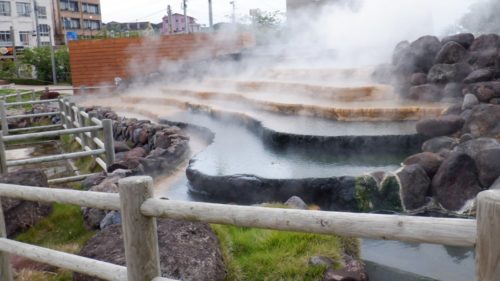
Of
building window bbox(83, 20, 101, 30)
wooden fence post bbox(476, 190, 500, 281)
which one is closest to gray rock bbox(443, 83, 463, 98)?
wooden fence post bbox(476, 190, 500, 281)

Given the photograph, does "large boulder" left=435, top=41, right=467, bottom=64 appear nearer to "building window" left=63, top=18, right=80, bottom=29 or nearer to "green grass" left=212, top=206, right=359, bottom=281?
"green grass" left=212, top=206, right=359, bottom=281

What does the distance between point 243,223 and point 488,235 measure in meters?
0.90

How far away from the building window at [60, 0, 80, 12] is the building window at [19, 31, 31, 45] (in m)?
8.82

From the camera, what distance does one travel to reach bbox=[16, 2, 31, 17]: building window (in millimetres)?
48375

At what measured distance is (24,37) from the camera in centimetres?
4972

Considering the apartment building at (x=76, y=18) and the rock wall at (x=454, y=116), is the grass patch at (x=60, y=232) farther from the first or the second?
the apartment building at (x=76, y=18)

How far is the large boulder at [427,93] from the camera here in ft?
27.9

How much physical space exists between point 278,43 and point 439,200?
14.2 metres

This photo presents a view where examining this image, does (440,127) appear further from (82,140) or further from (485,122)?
(82,140)

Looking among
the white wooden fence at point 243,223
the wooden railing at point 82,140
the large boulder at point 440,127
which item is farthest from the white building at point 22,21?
the white wooden fence at point 243,223

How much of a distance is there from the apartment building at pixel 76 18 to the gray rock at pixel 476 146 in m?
54.7

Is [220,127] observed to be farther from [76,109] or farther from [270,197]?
[270,197]

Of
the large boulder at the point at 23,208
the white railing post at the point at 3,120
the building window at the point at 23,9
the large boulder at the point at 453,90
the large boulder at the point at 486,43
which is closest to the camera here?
the large boulder at the point at 23,208

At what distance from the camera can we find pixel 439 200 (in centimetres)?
538
